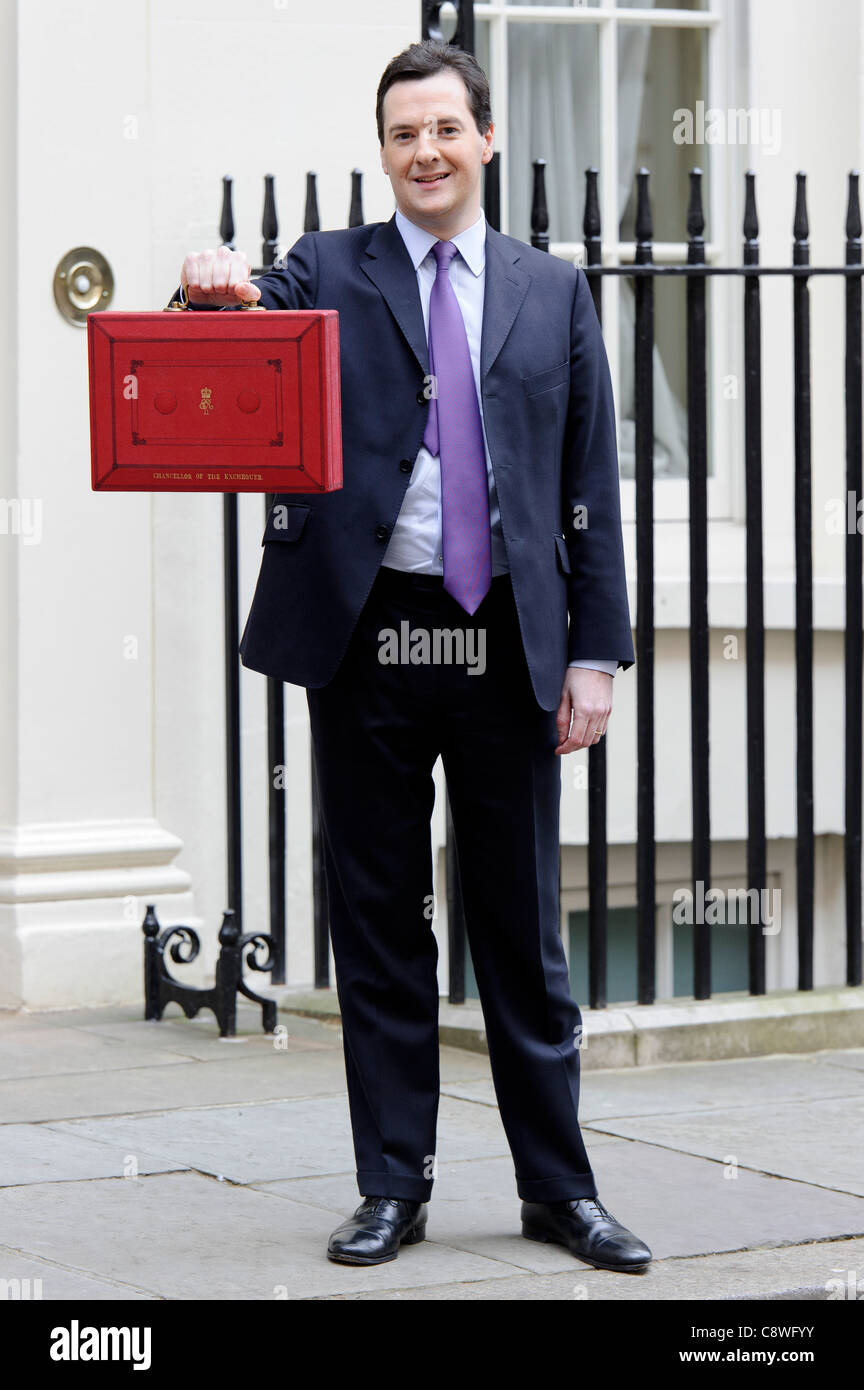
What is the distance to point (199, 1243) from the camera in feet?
12.3

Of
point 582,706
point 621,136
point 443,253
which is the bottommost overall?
point 582,706

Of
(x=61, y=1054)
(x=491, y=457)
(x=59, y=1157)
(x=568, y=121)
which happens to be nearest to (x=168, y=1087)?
(x=61, y=1054)

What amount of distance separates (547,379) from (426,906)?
100 centimetres

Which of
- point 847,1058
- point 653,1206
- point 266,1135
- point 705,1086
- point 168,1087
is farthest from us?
point 847,1058

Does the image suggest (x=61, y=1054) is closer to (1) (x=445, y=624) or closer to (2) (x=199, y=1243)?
(2) (x=199, y=1243)

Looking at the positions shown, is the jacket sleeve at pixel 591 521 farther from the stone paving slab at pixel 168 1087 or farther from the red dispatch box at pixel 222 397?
the stone paving slab at pixel 168 1087

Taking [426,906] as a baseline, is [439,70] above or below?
above

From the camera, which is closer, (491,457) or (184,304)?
(184,304)

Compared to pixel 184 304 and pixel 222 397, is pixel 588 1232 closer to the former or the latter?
pixel 222 397

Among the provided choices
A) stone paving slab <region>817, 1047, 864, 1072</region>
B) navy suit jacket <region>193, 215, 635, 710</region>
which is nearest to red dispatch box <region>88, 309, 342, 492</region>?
navy suit jacket <region>193, 215, 635, 710</region>

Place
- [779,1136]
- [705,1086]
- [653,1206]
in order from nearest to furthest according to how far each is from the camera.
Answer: [653,1206]
[779,1136]
[705,1086]

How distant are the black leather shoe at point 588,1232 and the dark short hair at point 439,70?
77.6 inches

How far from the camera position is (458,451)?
3695 millimetres

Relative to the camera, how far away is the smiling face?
3.66m
